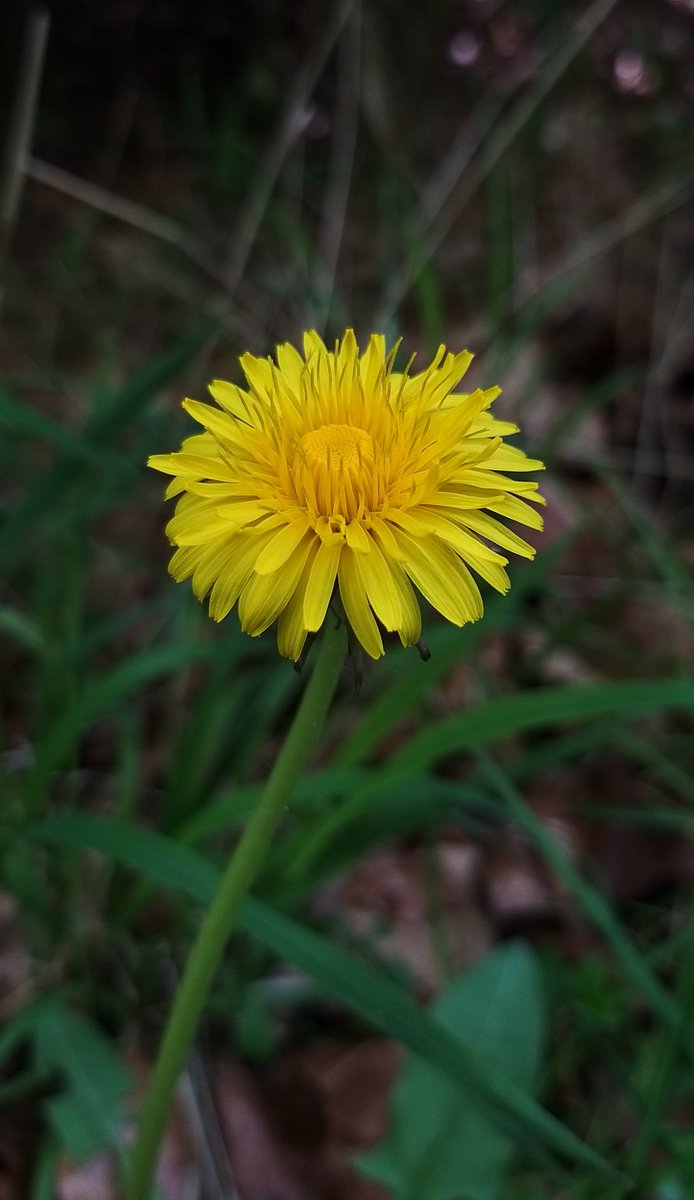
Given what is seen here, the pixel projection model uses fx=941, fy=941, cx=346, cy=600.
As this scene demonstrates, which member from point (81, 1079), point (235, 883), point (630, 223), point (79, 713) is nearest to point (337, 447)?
point (235, 883)

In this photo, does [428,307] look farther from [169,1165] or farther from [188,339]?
[169,1165]

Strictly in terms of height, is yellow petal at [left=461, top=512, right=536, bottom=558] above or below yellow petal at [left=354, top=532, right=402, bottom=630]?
above

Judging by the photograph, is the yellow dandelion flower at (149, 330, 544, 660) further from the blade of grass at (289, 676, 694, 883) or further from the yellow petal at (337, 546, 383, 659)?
the blade of grass at (289, 676, 694, 883)

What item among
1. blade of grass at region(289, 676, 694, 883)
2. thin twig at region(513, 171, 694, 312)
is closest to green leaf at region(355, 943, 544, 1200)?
blade of grass at region(289, 676, 694, 883)

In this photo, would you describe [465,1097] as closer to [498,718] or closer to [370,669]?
[498,718]

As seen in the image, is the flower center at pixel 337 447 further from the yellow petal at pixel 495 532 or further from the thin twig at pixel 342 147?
the thin twig at pixel 342 147

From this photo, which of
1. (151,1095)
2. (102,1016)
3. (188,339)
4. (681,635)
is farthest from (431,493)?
(681,635)
